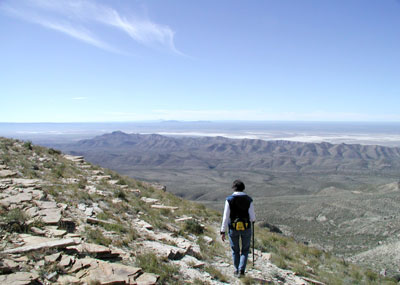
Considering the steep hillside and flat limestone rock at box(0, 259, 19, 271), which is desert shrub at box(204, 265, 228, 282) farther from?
flat limestone rock at box(0, 259, 19, 271)

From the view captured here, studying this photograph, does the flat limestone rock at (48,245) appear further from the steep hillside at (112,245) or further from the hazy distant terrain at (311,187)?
the hazy distant terrain at (311,187)

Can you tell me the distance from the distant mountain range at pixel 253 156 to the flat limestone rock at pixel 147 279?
292ft

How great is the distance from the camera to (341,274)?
6.88 m

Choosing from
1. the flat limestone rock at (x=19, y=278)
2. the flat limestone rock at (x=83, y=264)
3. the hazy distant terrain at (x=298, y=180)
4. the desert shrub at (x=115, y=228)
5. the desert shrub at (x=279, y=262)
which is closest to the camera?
the flat limestone rock at (x=19, y=278)

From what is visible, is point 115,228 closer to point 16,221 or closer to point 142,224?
point 142,224

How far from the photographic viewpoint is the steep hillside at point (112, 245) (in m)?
3.80

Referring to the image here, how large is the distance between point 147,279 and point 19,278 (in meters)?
1.71

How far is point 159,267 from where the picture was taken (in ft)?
14.6

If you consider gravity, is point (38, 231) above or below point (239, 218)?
below

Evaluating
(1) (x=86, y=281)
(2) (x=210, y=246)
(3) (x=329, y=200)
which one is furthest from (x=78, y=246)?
(3) (x=329, y=200)

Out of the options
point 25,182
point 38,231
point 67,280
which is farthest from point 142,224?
point 25,182

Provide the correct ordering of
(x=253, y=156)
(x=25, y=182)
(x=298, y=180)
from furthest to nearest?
(x=253, y=156) → (x=298, y=180) → (x=25, y=182)

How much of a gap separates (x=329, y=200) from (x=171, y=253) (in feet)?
98.8

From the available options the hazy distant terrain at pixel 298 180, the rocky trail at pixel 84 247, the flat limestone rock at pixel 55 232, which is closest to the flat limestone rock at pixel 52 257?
the rocky trail at pixel 84 247
